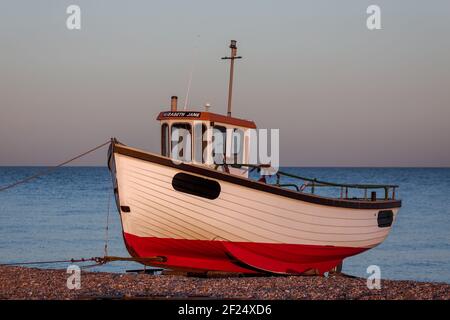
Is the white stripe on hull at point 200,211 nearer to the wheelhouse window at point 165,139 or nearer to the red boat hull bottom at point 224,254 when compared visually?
the red boat hull bottom at point 224,254

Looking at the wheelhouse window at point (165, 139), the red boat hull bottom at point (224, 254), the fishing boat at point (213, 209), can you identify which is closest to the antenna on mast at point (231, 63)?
the fishing boat at point (213, 209)

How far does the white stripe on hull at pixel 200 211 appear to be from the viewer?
1535 cm

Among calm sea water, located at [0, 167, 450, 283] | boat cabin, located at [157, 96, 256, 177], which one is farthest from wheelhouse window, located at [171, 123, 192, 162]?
calm sea water, located at [0, 167, 450, 283]

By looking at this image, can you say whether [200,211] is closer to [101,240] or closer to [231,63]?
[231,63]

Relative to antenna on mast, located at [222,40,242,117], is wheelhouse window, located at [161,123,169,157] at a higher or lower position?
lower

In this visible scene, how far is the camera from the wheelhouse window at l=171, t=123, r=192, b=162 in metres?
16.6

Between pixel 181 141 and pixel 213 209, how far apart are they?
188cm

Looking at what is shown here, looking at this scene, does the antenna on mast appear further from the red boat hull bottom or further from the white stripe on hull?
the red boat hull bottom

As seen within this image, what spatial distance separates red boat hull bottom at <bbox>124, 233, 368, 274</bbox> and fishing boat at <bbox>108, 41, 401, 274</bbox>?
0.02 metres

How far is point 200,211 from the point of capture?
A: 51.0 ft

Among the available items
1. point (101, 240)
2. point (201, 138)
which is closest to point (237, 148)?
point (201, 138)

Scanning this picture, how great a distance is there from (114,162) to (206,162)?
6.68 feet

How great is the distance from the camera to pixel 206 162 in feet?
54.1
